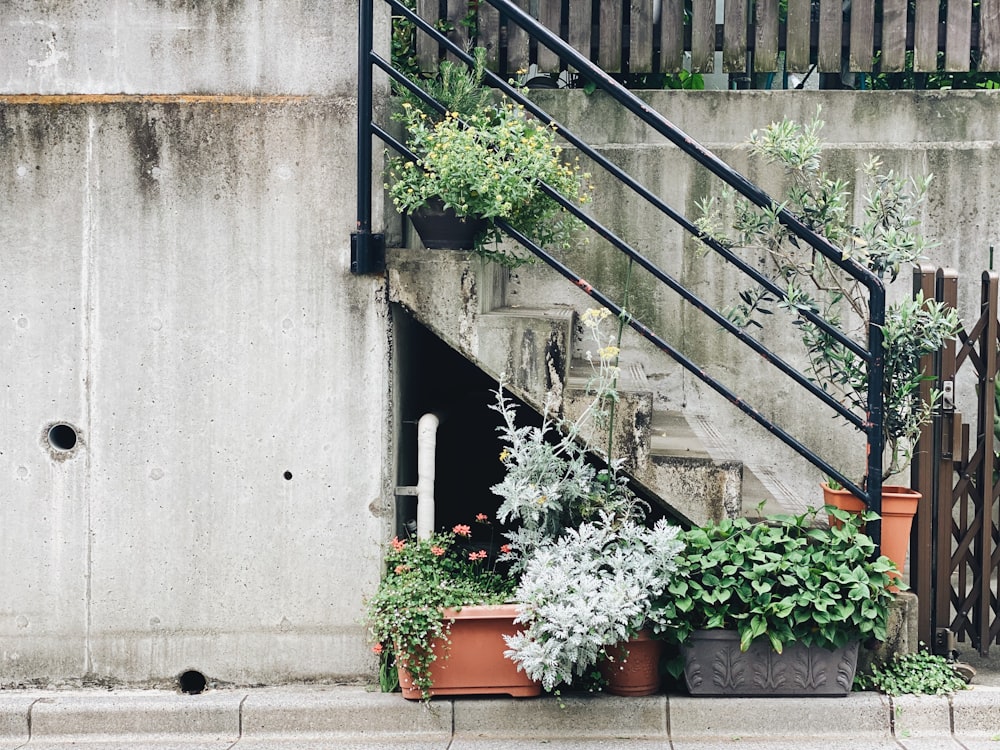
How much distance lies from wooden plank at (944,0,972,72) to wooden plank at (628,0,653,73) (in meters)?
1.69

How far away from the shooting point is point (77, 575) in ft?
15.1

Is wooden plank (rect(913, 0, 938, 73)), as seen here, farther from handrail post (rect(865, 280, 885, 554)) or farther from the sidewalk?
the sidewalk

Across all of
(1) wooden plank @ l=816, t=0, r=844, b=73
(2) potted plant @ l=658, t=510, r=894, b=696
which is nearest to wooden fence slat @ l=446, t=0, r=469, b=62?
(1) wooden plank @ l=816, t=0, r=844, b=73

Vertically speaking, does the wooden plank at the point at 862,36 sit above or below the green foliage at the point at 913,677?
above

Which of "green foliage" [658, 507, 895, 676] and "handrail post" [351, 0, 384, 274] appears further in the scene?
"handrail post" [351, 0, 384, 274]

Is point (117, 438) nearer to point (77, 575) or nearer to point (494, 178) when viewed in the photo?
point (77, 575)

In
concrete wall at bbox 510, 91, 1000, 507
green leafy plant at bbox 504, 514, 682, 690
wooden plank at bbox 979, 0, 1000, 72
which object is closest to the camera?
green leafy plant at bbox 504, 514, 682, 690

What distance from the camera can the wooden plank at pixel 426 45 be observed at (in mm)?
5691

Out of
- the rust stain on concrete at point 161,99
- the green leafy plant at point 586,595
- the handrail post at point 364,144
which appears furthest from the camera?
the rust stain on concrete at point 161,99

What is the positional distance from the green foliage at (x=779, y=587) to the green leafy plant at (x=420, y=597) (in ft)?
2.74

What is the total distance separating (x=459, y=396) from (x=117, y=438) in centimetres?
215

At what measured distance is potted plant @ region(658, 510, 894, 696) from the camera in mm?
4090

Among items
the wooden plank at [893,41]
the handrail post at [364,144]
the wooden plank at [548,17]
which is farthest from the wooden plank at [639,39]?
the handrail post at [364,144]

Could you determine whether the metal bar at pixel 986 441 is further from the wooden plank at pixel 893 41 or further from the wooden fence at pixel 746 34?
the wooden fence at pixel 746 34
